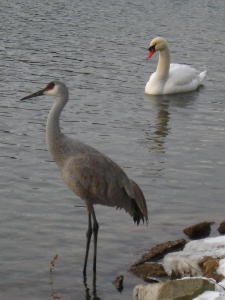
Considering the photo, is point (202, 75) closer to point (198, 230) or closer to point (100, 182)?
point (198, 230)

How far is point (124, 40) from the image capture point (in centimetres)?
2378

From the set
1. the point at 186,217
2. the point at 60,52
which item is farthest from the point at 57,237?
the point at 60,52

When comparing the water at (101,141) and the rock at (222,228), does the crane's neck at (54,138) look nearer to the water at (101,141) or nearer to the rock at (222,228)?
the water at (101,141)

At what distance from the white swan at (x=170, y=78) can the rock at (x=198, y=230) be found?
8.77 meters

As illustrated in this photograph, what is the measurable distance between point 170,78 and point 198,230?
9.87 meters

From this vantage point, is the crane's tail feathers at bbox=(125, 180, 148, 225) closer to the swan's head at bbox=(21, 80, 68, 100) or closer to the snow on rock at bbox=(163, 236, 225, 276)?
the snow on rock at bbox=(163, 236, 225, 276)

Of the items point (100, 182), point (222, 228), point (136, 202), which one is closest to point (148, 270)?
point (136, 202)

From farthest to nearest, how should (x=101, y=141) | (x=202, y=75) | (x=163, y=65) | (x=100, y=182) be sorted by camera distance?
(x=202, y=75) < (x=163, y=65) < (x=101, y=141) < (x=100, y=182)

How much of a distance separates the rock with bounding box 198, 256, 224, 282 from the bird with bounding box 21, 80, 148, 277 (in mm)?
805

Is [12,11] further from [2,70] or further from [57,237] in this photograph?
[57,237]

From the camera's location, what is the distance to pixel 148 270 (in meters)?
8.10

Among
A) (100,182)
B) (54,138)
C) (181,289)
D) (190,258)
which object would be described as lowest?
(190,258)

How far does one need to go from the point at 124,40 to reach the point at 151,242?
15.5m

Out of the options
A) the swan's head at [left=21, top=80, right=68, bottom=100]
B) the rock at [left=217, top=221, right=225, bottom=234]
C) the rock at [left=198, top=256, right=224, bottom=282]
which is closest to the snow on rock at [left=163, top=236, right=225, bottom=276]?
the rock at [left=198, top=256, right=224, bottom=282]
